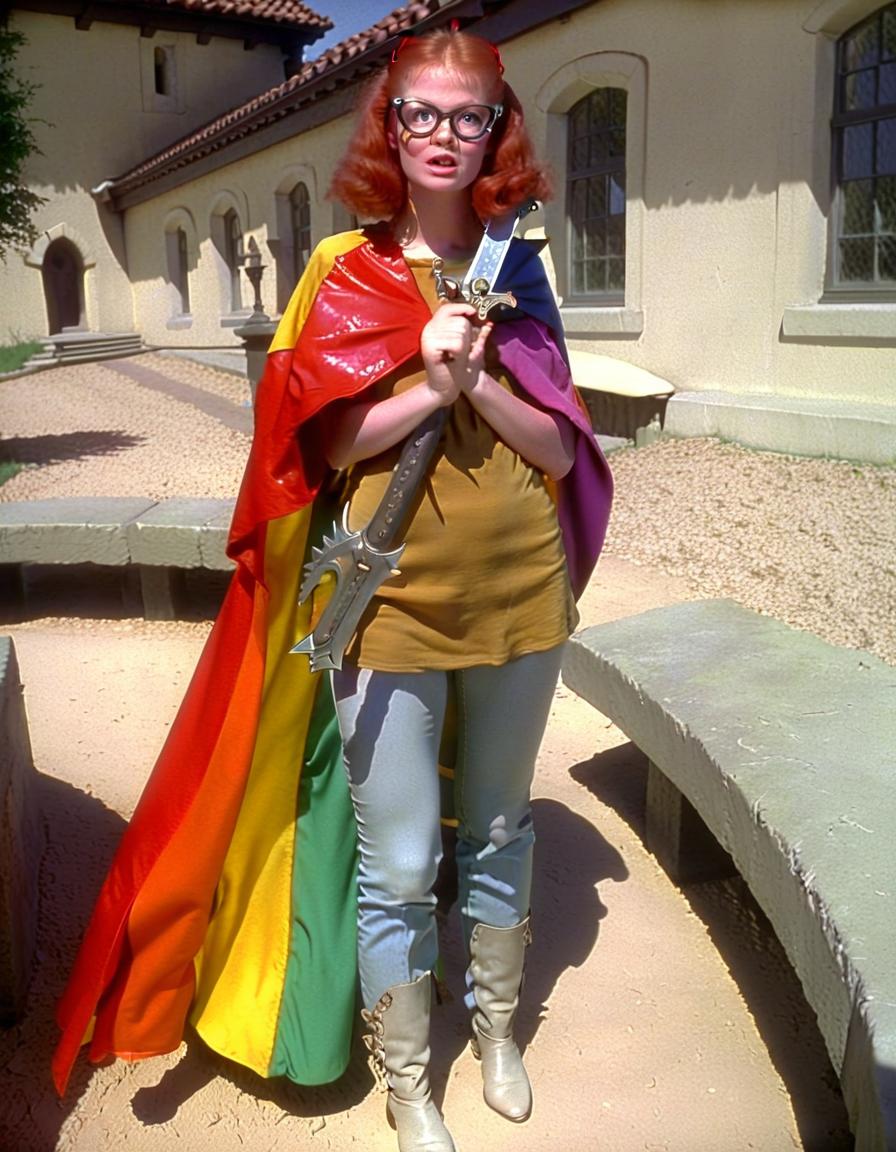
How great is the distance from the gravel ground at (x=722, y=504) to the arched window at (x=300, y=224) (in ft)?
17.4

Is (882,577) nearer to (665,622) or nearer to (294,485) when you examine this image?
(665,622)

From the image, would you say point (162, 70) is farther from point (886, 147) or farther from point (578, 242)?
point (886, 147)

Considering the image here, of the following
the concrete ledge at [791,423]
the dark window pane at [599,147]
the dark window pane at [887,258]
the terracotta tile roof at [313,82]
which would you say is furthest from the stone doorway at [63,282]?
the dark window pane at [887,258]

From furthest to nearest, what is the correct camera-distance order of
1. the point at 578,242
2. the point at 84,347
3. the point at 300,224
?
the point at 84,347 → the point at 300,224 → the point at 578,242

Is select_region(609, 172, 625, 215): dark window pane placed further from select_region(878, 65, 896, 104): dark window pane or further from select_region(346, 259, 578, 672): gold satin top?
select_region(346, 259, 578, 672): gold satin top

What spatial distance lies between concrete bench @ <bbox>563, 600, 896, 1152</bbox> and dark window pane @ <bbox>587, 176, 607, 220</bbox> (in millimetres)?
7126

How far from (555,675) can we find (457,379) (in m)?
0.57

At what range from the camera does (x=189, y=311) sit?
20.4 metres

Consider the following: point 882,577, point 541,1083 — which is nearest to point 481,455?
point 541,1083

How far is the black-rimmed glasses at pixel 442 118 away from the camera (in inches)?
64.6

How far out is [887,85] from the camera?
7203 millimetres

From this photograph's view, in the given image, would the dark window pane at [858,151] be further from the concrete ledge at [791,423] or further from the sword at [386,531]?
the sword at [386,531]

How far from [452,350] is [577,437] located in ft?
1.34

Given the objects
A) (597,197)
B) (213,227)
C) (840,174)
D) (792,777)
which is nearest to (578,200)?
(597,197)
